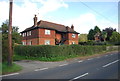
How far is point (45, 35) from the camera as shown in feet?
132

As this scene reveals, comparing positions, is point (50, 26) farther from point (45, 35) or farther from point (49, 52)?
point (49, 52)

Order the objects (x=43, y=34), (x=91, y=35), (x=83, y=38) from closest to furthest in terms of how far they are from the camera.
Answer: (x=43, y=34), (x=83, y=38), (x=91, y=35)

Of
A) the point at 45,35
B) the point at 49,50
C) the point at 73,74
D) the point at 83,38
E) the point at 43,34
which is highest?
the point at 83,38

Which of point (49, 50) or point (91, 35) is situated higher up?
point (91, 35)

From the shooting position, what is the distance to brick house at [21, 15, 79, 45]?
129 feet

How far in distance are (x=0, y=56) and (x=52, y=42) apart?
2992 cm

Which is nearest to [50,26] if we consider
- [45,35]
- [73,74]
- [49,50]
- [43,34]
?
[45,35]

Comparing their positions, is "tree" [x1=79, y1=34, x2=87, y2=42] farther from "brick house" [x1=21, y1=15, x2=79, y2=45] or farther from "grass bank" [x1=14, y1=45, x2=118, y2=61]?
"grass bank" [x1=14, y1=45, x2=118, y2=61]

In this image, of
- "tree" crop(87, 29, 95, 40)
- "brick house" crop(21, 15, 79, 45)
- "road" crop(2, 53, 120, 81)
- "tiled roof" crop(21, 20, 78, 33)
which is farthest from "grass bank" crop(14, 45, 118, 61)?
"tree" crop(87, 29, 95, 40)

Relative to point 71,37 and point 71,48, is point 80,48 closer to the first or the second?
point 71,48

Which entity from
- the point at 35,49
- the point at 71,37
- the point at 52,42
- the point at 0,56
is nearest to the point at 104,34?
the point at 71,37

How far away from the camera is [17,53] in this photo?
27.1 meters

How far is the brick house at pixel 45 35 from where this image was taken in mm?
39250

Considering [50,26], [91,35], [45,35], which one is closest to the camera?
[45,35]
